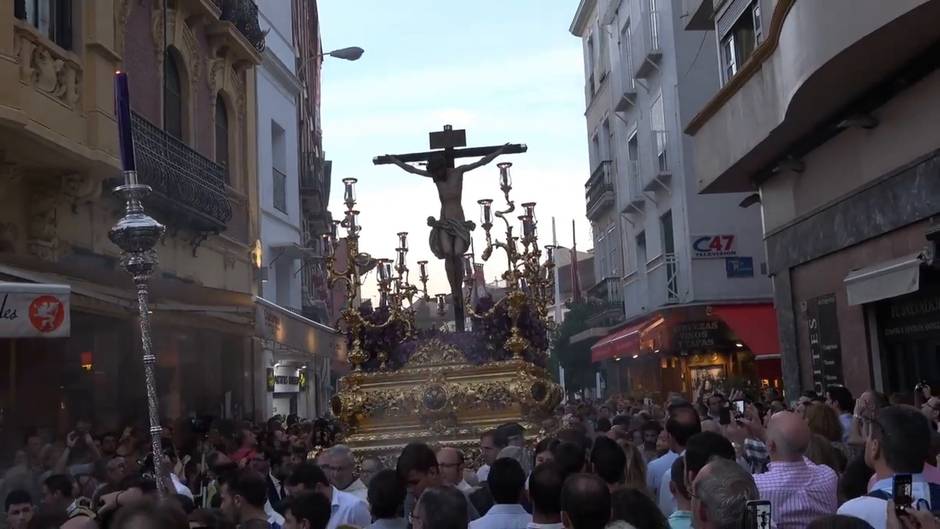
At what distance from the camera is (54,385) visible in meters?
13.2

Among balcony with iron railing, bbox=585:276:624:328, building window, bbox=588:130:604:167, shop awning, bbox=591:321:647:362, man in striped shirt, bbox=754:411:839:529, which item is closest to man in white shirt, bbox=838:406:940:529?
man in striped shirt, bbox=754:411:839:529

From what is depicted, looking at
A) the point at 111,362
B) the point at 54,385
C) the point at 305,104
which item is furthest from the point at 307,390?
the point at 54,385

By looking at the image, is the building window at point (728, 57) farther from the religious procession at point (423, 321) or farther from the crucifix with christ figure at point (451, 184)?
the crucifix with christ figure at point (451, 184)

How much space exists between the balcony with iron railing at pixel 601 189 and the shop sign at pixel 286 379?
10979 millimetres

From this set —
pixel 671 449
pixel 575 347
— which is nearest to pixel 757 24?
pixel 671 449

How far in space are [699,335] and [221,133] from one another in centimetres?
1094

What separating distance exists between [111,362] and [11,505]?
9098 millimetres

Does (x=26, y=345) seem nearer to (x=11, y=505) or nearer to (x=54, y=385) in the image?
(x=54, y=385)

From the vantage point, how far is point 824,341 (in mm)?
13977

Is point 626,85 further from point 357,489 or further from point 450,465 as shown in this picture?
point 450,465

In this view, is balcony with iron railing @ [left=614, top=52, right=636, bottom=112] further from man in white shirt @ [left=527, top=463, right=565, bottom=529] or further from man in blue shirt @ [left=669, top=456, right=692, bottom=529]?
man in white shirt @ [left=527, top=463, right=565, bottom=529]

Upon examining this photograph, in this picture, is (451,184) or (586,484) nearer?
(586,484)

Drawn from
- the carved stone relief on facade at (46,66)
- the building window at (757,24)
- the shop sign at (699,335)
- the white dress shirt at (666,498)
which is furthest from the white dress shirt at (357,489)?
the shop sign at (699,335)

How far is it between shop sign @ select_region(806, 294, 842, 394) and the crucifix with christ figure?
5.26 m
